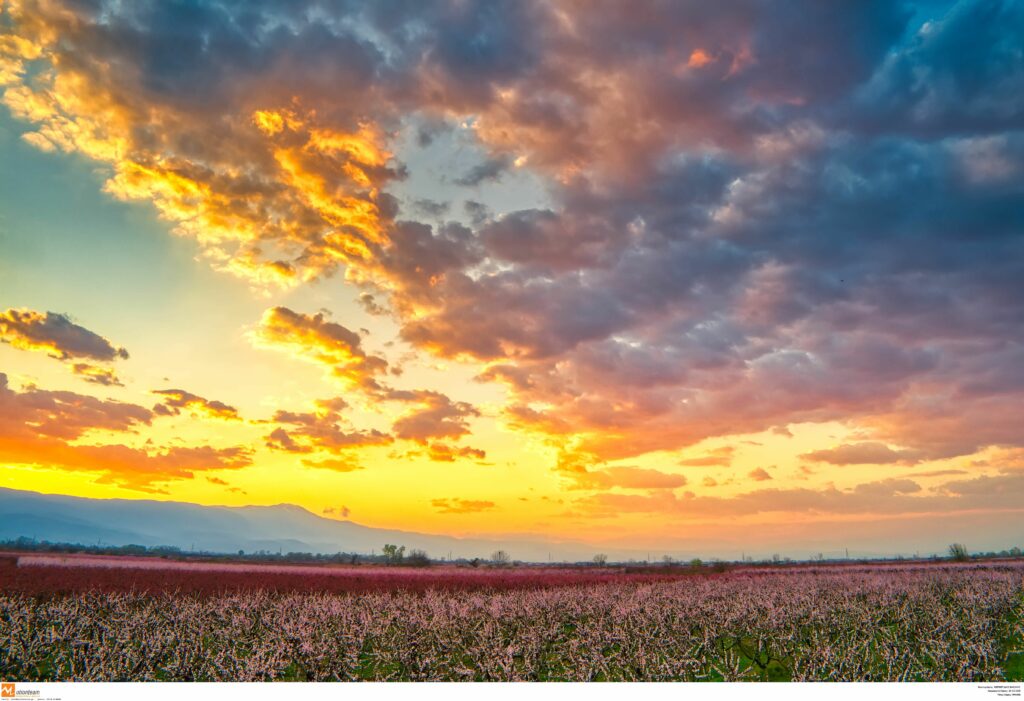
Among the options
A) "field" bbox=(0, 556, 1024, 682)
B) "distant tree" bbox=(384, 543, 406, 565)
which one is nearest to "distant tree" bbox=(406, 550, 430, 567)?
"distant tree" bbox=(384, 543, 406, 565)

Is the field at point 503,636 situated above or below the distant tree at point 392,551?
above

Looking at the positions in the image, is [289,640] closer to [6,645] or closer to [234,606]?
[6,645]

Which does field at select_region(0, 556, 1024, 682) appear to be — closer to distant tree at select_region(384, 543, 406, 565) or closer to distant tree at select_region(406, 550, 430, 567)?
distant tree at select_region(406, 550, 430, 567)

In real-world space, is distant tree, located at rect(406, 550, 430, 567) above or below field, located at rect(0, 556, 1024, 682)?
below

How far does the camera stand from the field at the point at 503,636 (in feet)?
31.0

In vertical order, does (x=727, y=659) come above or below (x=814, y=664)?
below

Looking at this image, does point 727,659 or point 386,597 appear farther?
point 386,597

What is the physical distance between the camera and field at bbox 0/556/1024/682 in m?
9.45

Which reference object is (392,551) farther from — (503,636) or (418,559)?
(503,636)

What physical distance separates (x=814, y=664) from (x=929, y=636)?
19.8 feet

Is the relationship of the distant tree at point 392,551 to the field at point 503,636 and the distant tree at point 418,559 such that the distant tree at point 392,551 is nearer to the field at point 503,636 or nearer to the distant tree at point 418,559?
the distant tree at point 418,559

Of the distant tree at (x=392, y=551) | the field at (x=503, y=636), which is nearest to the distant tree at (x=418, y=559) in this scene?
the distant tree at (x=392, y=551)
